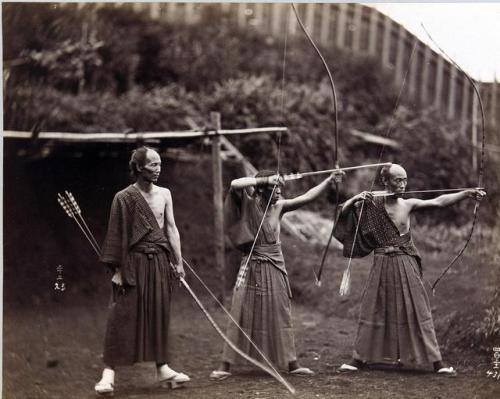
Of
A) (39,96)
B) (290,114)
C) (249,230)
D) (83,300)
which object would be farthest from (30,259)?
(290,114)

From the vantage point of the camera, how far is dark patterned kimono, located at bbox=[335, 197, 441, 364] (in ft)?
11.8

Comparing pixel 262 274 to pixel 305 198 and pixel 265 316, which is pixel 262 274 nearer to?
pixel 265 316

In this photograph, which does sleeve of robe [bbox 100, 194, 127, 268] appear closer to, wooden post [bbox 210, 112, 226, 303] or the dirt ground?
the dirt ground

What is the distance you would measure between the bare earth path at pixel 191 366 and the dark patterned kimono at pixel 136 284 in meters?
0.28

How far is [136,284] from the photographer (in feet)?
11.5

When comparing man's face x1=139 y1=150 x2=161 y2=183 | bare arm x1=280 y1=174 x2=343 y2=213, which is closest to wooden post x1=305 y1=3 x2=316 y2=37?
bare arm x1=280 y1=174 x2=343 y2=213

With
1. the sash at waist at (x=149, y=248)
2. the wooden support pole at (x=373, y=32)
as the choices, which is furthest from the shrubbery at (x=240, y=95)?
the sash at waist at (x=149, y=248)

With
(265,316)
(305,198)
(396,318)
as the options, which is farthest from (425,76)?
(265,316)

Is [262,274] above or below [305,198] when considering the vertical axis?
below

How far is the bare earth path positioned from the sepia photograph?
0.04 ft

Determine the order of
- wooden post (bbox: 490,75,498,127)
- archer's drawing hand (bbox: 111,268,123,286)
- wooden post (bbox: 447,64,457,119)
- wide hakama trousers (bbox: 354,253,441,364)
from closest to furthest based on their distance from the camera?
archer's drawing hand (bbox: 111,268,123,286), wide hakama trousers (bbox: 354,253,441,364), wooden post (bbox: 490,75,498,127), wooden post (bbox: 447,64,457,119)

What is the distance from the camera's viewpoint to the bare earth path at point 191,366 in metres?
3.59

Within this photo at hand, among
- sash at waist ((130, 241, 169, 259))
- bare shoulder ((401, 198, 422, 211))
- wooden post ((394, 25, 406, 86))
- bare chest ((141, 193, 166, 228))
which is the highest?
wooden post ((394, 25, 406, 86))

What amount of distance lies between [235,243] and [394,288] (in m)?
0.90
